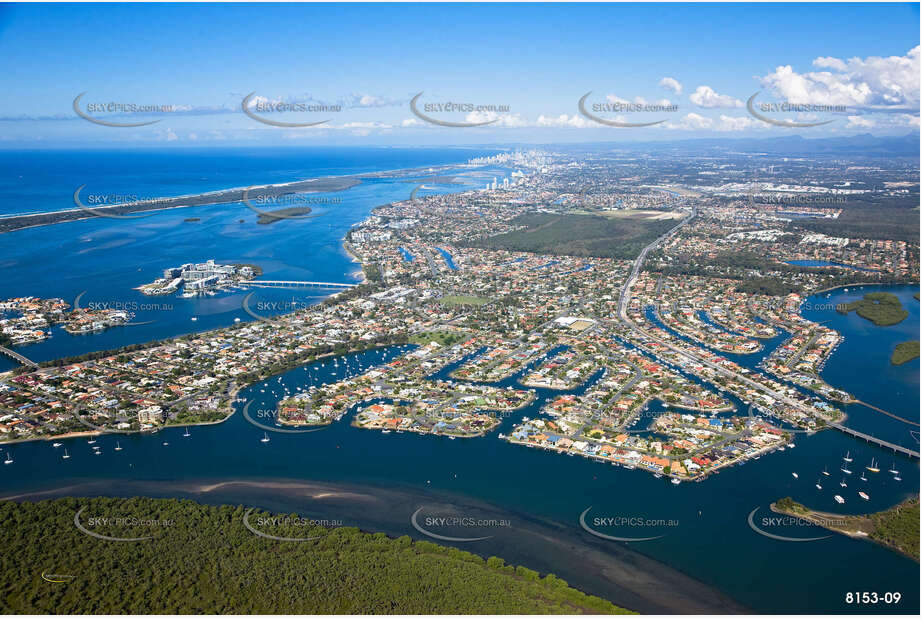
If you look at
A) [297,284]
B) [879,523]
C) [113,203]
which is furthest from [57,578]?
[113,203]

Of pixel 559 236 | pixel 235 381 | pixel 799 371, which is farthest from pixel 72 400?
pixel 559 236

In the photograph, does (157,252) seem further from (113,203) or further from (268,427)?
(268,427)

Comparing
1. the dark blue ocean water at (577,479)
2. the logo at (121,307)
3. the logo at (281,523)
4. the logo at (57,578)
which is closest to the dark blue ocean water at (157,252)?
the logo at (121,307)

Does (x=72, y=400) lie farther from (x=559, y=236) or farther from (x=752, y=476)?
(x=559, y=236)

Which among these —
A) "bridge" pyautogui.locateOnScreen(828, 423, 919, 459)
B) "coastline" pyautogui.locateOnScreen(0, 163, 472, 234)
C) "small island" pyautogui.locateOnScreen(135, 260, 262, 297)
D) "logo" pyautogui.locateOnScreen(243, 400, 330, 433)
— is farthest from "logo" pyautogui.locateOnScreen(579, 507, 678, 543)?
"coastline" pyautogui.locateOnScreen(0, 163, 472, 234)

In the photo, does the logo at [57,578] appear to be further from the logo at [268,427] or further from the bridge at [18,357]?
the bridge at [18,357]

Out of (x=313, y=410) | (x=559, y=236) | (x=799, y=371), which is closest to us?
(x=313, y=410)
